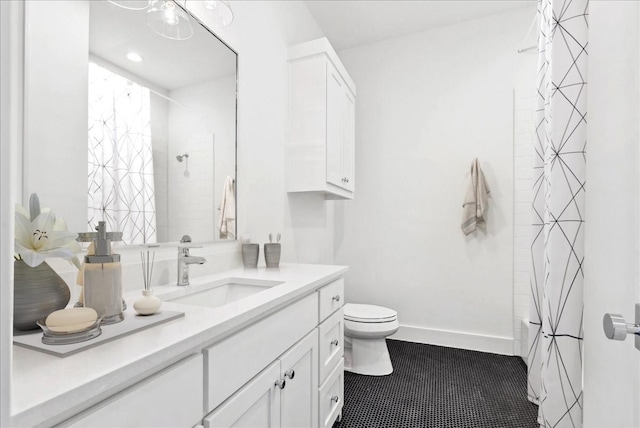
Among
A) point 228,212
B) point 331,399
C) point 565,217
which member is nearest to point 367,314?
point 331,399

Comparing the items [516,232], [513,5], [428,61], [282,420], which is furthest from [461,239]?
[282,420]

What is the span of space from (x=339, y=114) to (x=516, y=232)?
5.66 feet

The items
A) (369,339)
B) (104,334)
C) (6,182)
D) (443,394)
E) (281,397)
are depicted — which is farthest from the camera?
(369,339)

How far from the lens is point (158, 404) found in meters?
0.62

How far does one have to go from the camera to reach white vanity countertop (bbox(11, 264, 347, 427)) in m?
0.44

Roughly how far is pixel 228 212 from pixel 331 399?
3.49 ft

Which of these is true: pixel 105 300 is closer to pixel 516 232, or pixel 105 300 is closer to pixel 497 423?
pixel 497 423

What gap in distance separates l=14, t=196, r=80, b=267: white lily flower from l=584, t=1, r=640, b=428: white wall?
3.73 feet

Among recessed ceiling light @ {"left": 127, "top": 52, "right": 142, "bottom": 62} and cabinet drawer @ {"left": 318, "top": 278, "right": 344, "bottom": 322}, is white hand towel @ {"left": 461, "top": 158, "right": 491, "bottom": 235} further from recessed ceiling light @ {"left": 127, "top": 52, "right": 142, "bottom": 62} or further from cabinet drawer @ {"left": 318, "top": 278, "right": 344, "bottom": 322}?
recessed ceiling light @ {"left": 127, "top": 52, "right": 142, "bottom": 62}

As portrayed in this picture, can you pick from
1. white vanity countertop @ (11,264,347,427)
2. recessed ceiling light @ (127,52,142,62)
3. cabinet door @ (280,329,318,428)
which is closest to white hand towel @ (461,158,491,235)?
cabinet door @ (280,329,318,428)

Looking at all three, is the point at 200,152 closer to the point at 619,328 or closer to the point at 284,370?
the point at 284,370

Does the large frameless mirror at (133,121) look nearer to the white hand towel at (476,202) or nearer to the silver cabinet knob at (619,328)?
the silver cabinet knob at (619,328)

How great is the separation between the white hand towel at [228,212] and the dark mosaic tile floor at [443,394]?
1.18 meters

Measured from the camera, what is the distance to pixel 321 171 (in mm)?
2152
